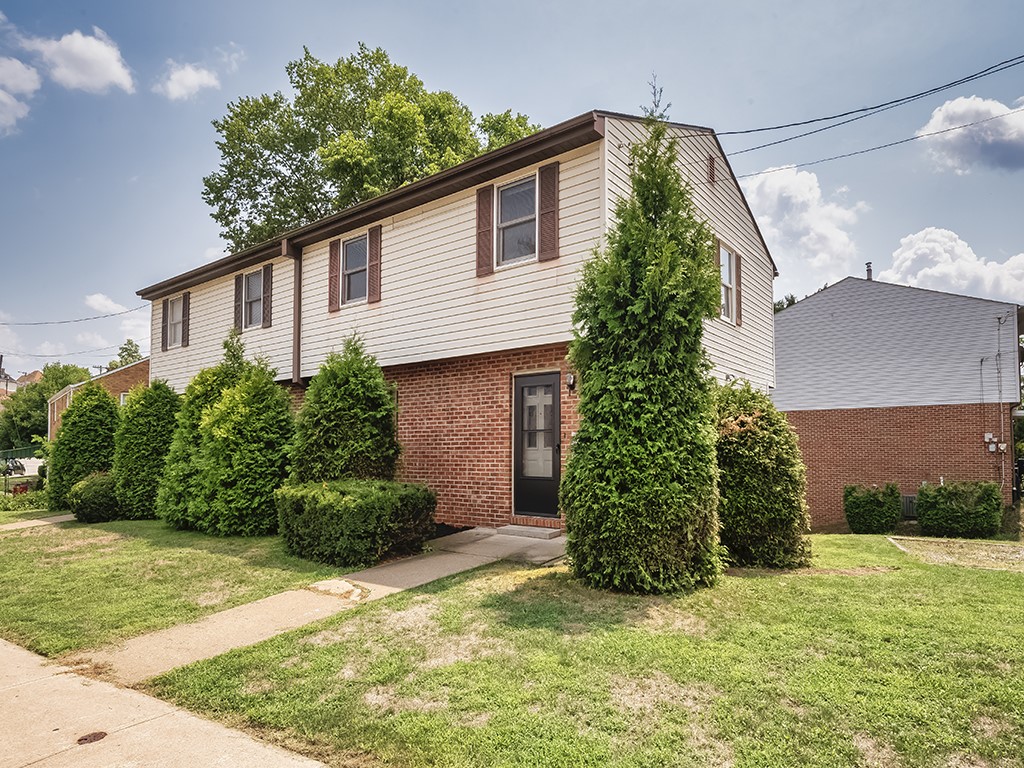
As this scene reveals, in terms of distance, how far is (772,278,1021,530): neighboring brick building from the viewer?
58.0ft

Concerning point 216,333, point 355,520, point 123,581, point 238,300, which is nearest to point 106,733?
point 355,520

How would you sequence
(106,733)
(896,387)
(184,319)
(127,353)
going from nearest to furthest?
(106,733), (184,319), (896,387), (127,353)

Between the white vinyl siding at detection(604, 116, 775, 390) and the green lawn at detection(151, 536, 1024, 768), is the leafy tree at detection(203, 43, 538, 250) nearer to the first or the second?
the white vinyl siding at detection(604, 116, 775, 390)

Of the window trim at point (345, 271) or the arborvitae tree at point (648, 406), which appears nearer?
the arborvitae tree at point (648, 406)

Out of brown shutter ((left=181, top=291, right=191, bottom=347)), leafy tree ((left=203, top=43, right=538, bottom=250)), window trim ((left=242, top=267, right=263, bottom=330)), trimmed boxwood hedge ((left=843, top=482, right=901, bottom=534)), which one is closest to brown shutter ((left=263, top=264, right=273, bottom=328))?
window trim ((left=242, top=267, right=263, bottom=330))

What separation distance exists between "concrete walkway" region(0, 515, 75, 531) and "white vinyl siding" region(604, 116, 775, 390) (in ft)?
38.9

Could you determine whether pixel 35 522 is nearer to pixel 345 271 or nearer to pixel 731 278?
pixel 345 271

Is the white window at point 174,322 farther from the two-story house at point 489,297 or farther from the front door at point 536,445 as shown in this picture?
the front door at point 536,445

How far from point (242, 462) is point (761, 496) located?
726 cm

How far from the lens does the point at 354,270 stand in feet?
36.7

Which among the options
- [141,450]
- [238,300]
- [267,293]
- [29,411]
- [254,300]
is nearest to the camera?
[141,450]

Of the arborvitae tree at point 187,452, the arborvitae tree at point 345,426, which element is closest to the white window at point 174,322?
the arborvitae tree at point 187,452

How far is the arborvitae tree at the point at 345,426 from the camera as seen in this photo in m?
8.13

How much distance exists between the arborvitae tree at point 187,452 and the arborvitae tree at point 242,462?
1.45 feet
